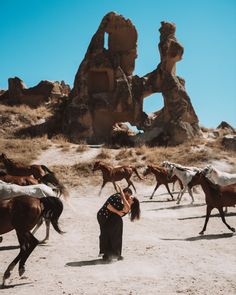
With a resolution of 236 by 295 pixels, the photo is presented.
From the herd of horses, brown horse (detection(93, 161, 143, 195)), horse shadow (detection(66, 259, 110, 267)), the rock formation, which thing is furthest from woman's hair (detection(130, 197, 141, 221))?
the rock formation

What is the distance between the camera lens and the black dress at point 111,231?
8.16m

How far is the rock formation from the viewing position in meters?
39.4

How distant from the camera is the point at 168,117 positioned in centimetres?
3453

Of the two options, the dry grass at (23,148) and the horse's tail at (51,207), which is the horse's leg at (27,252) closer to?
the horse's tail at (51,207)

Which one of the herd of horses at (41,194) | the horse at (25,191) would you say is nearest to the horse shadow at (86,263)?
the herd of horses at (41,194)

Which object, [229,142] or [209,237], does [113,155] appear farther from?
[209,237]

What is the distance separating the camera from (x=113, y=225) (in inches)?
325

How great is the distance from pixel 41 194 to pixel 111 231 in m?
2.59

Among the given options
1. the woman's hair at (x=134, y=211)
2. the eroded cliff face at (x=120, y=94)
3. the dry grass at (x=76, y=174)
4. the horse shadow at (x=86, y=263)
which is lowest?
the horse shadow at (x=86, y=263)

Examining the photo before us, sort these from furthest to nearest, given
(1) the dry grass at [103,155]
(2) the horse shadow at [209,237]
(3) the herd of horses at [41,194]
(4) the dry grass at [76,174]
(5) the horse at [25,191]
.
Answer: (1) the dry grass at [103,155] → (4) the dry grass at [76,174] → (2) the horse shadow at [209,237] → (5) the horse at [25,191] → (3) the herd of horses at [41,194]

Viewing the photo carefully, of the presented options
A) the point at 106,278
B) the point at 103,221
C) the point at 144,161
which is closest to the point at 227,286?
the point at 106,278

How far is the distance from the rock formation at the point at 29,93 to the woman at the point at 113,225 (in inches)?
1281

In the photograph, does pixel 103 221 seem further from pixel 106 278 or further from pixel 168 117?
pixel 168 117

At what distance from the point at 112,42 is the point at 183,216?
2682 centimetres
